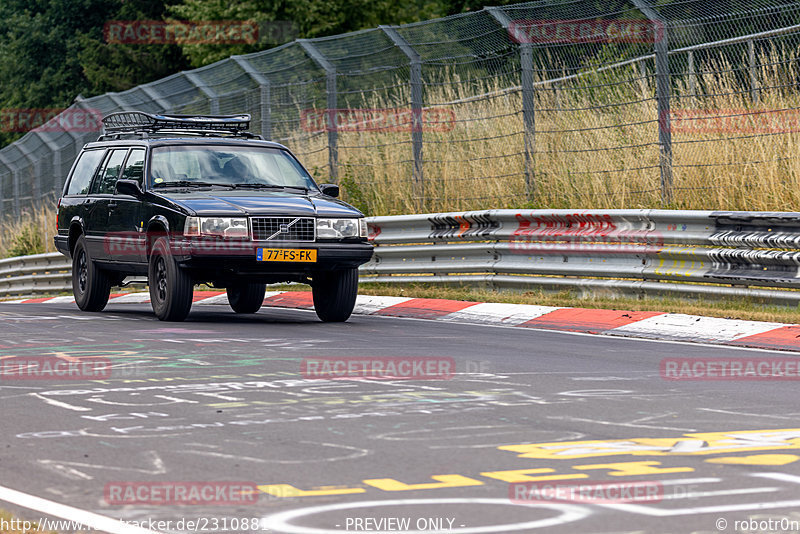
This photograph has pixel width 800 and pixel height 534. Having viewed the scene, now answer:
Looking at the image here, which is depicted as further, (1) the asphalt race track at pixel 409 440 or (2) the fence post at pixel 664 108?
(2) the fence post at pixel 664 108

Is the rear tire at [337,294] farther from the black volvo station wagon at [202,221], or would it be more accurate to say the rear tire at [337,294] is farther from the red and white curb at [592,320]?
the red and white curb at [592,320]

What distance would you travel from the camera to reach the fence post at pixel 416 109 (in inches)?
695

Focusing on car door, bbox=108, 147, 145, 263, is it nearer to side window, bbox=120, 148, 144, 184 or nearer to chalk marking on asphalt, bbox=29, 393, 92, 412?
side window, bbox=120, 148, 144, 184

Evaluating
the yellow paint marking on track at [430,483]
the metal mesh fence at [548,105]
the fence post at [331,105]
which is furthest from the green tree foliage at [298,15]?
the yellow paint marking on track at [430,483]

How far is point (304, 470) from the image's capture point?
19.0 ft

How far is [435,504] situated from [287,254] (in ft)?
25.2

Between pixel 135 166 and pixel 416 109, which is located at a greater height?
pixel 416 109

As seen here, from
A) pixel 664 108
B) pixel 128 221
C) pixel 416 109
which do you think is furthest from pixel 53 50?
pixel 664 108

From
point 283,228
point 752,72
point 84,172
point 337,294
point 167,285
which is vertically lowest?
point 337,294

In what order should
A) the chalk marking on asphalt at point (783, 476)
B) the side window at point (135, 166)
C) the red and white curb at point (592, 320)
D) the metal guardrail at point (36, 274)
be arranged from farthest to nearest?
the metal guardrail at point (36, 274) < the side window at point (135, 166) < the red and white curb at point (592, 320) < the chalk marking on asphalt at point (783, 476)

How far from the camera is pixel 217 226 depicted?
492 inches

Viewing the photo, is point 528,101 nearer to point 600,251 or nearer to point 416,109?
point 416,109

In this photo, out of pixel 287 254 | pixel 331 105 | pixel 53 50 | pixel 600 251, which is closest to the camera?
pixel 287 254

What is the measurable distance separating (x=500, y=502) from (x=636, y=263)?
356 inches
